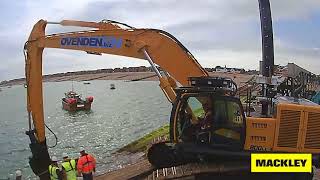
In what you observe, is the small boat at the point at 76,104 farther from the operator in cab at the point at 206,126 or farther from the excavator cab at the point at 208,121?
the operator in cab at the point at 206,126

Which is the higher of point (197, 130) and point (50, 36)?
point (50, 36)

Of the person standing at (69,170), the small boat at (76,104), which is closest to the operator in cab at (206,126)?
the person standing at (69,170)

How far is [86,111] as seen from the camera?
2020 inches

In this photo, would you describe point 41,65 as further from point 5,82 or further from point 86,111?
point 5,82

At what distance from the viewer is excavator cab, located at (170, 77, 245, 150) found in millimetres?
9539

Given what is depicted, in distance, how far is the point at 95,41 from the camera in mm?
11680

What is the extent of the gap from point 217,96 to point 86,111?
43.1 metres

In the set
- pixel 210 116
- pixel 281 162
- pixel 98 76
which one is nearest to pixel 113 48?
pixel 210 116

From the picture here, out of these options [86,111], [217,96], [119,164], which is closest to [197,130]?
[217,96]

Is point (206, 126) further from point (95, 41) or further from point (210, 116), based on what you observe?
point (95, 41)

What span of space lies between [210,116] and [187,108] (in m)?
0.89

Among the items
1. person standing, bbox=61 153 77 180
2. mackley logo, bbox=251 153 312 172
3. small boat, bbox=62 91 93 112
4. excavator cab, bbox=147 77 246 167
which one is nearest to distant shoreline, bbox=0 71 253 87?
small boat, bbox=62 91 93 112

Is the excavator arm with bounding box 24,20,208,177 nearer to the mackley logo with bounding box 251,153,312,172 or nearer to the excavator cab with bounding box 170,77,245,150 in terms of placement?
the excavator cab with bounding box 170,77,245,150

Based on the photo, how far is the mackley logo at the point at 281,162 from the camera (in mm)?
9523
